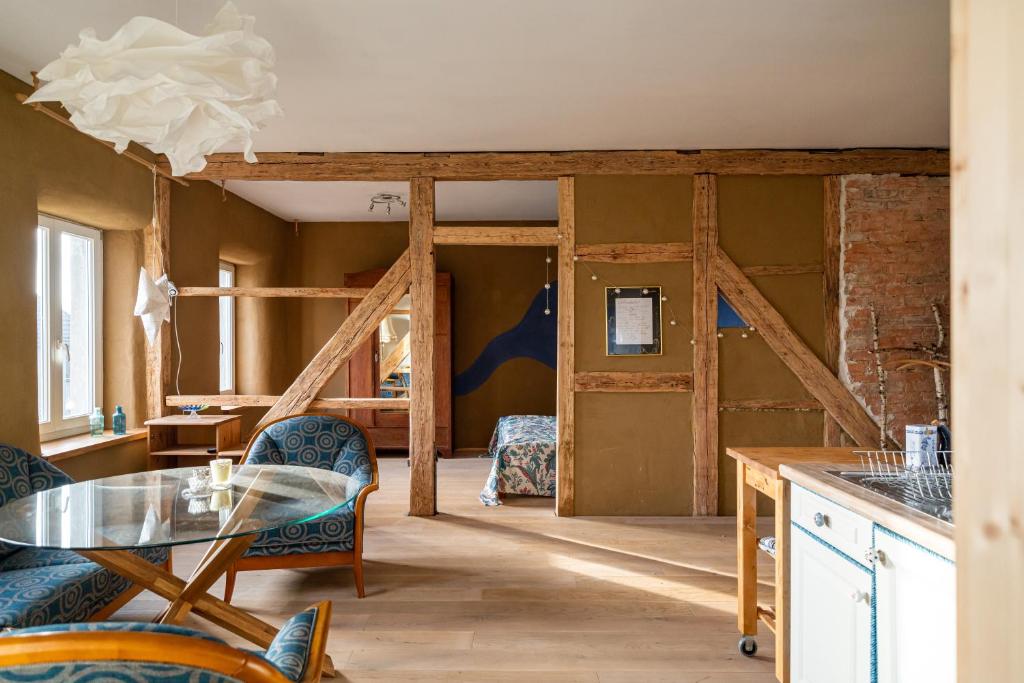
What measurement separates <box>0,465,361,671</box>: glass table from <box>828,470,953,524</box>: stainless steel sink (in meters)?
1.78

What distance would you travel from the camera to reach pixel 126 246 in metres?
4.75

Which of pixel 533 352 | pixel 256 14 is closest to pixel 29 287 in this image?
pixel 256 14

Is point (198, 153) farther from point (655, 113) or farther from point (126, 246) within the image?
point (126, 246)

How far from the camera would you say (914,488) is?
1916 mm

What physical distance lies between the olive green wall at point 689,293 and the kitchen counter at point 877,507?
8.45 feet

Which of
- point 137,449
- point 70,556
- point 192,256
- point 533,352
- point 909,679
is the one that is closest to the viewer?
point 909,679

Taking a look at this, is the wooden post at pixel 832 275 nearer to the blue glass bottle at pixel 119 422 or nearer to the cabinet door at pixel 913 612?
the cabinet door at pixel 913 612

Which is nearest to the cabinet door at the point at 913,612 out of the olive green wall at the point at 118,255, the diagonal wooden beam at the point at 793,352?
the diagonal wooden beam at the point at 793,352

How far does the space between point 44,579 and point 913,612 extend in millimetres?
2828

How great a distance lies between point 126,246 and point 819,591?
4.89 metres

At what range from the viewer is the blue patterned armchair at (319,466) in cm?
328

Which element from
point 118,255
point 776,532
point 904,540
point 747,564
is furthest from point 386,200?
point 904,540

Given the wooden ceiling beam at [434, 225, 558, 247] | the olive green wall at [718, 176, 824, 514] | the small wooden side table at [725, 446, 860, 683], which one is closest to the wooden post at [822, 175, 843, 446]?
the olive green wall at [718, 176, 824, 514]

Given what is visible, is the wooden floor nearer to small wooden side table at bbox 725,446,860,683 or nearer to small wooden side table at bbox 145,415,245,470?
small wooden side table at bbox 725,446,860,683
